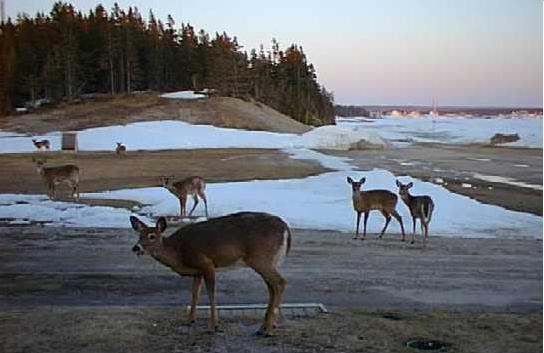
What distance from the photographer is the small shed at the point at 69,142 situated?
23906mm

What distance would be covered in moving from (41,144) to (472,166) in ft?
43.2

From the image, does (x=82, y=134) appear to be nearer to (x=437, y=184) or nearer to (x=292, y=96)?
(x=292, y=96)

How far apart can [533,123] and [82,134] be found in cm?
2019

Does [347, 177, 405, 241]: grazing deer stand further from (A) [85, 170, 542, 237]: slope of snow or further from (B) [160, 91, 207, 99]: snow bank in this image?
(B) [160, 91, 207, 99]: snow bank

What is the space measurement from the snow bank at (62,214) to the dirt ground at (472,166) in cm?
611

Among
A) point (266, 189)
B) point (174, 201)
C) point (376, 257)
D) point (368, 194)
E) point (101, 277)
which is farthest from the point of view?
point (266, 189)

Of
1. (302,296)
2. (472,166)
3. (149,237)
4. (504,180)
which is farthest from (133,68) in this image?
(149,237)

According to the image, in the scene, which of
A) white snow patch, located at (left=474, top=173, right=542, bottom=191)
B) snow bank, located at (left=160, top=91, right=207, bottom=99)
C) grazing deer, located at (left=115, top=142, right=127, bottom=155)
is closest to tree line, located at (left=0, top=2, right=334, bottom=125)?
snow bank, located at (left=160, top=91, right=207, bottom=99)

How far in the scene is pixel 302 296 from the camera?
19.8 feet

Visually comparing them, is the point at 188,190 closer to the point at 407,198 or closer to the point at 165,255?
the point at 407,198

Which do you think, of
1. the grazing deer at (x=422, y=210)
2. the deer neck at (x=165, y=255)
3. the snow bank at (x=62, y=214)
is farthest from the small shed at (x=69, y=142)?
the deer neck at (x=165, y=255)

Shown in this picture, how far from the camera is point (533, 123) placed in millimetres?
8078

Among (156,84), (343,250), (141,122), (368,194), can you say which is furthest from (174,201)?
(141,122)

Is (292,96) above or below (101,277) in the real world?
above
